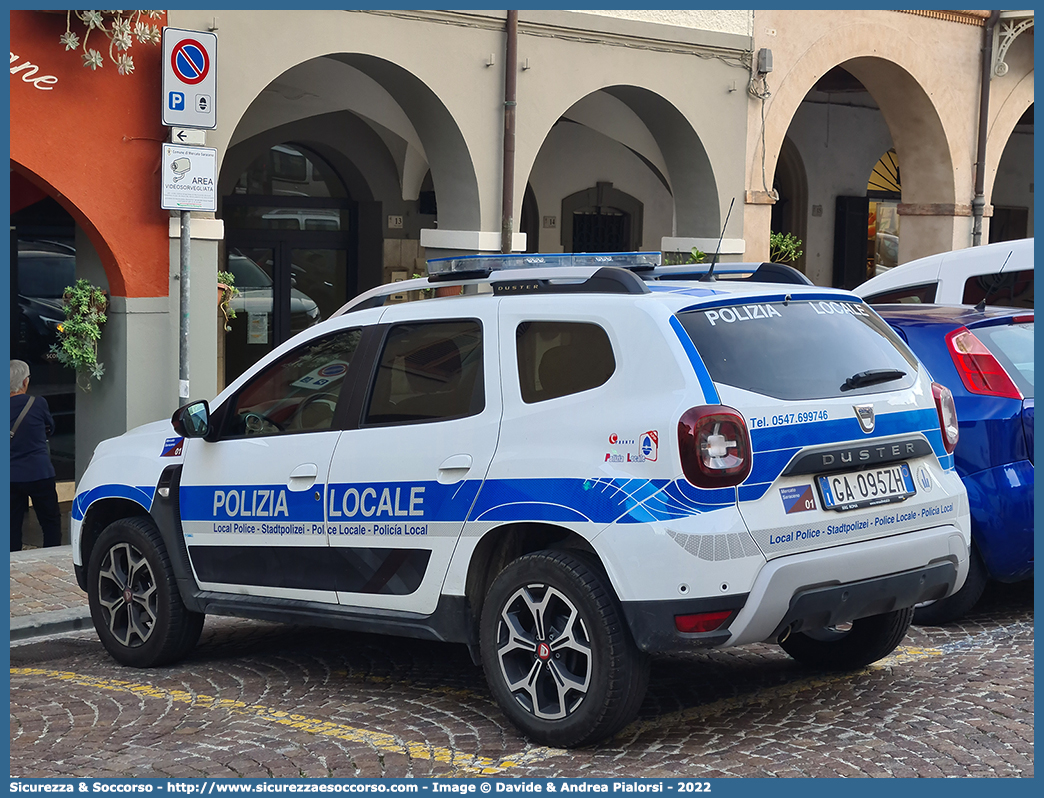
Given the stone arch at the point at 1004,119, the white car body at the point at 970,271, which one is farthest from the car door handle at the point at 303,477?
the stone arch at the point at 1004,119

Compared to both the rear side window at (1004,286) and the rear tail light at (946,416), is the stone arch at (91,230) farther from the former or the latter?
the rear tail light at (946,416)

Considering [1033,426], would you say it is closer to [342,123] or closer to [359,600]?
[359,600]

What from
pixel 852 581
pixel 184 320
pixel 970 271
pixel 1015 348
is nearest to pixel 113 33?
pixel 184 320

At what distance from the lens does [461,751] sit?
5.21m

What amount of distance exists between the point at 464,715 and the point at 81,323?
636cm

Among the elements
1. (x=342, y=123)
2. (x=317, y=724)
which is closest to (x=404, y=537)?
(x=317, y=724)

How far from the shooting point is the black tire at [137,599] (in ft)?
21.6

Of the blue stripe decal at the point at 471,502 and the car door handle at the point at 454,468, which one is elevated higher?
the car door handle at the point at 454,468

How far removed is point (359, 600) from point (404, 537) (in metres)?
0.42

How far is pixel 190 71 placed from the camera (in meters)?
10.3

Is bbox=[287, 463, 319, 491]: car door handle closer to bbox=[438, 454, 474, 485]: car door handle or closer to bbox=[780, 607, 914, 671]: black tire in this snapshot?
bbox=[438, 454, 474, 485]: car door handle

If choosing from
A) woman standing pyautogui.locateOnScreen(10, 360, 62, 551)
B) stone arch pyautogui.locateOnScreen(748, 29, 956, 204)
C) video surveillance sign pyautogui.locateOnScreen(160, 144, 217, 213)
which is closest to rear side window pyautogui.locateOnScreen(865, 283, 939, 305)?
stone arch pyautogui.locateOnScreen(748, 29, 956, 204)

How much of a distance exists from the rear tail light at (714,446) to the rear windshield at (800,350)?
0.59 ft

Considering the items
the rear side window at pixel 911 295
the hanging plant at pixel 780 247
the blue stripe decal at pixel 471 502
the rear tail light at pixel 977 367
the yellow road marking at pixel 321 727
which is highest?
the hanging plant at pixel 780 247
